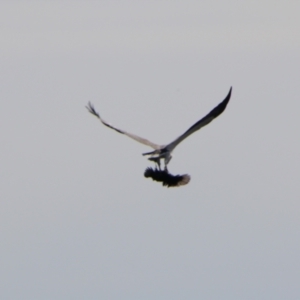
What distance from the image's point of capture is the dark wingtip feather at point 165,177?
40406mm

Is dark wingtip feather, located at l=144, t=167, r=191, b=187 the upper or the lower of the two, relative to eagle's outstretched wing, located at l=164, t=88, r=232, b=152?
lower

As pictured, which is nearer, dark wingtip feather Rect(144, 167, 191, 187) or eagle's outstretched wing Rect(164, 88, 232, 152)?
eagle's outstretched wing Rect(164, 88, 232, 152)

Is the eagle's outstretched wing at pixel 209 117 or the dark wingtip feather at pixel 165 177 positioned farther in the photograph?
the dark wingtip feather at pixel 165 177

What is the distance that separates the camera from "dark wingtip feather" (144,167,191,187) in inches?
1591

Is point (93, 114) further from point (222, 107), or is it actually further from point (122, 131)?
point (222, 107)

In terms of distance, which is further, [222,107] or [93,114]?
[93,114]

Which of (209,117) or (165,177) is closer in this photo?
(209,117)

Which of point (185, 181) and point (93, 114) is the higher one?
point (93, 114)

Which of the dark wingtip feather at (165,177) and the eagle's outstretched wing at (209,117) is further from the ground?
the eagle's outstretched wing at (209,117)

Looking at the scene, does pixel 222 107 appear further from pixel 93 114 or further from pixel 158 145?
pixel 93 114

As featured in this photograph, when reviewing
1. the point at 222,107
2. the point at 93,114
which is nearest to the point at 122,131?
the point at 93,114

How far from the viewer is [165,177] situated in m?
40.5

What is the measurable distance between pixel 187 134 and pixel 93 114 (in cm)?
496

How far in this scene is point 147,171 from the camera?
133 ft
